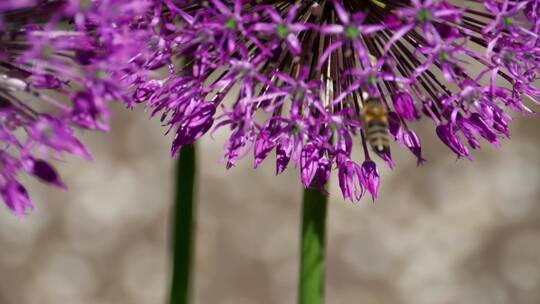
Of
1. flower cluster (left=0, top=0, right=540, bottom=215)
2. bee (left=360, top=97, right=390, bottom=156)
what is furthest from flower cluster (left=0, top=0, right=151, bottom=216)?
bee (left=360, top=97, right=390, bottom=156)

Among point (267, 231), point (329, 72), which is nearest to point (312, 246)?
point (329, 72)

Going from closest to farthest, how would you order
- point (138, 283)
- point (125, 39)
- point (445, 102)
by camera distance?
1. point (125, 39)
2. point (445, 102)
3. point (138, 283)

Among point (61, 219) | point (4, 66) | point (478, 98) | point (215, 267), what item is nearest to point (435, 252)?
point (215, 267)

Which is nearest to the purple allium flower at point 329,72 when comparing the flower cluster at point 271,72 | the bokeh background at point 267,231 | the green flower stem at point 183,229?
the flower cluster at point 271,72

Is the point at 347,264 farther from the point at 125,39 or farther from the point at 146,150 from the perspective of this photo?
the point at 125,39

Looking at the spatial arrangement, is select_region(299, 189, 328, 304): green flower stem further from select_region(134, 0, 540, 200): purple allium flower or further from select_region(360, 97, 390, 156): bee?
select_region(360, 97, 390, 156): bee

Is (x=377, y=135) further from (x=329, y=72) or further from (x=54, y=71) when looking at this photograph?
(x=54, y=71)

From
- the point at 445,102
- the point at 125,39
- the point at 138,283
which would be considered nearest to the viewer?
the point at 125,39
